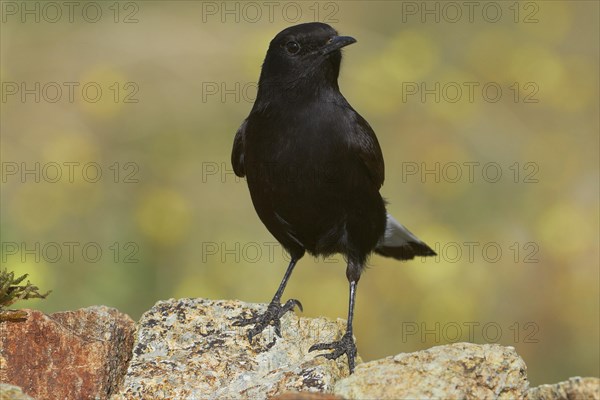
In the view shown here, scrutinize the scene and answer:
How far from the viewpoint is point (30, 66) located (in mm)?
12453

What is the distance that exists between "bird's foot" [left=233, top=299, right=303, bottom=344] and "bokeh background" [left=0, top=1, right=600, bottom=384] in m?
2.80

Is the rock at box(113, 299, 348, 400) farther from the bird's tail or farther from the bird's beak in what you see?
the bird's beak

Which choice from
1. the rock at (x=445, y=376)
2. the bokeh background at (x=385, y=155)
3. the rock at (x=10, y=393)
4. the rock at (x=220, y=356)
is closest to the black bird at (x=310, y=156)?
the rock at (x=220, y=356)

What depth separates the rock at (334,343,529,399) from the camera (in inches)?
187

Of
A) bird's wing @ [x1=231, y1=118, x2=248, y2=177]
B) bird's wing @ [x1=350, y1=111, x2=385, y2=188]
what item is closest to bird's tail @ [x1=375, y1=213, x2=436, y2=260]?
bird's wing @ [x1=350, y1=111, x2=385, y2=188]

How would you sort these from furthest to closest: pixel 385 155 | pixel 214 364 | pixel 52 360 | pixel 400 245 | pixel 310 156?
pixel 385 155, pixel 400 245, pixel 310 156, pixel 214 364, pixel 52 360

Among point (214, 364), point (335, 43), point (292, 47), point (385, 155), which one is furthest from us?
point (385, 155)

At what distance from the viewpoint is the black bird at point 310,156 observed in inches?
264

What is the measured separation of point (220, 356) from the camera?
6.18 m

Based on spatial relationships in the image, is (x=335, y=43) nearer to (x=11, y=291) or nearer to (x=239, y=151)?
(x=239, y=151)

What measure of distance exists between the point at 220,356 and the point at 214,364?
0.43 ft

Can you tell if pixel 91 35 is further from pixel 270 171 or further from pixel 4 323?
pixel 4 323

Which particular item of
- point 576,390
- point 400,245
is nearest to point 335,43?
point 400,245

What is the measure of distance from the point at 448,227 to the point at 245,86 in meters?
3.33
